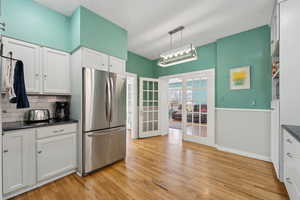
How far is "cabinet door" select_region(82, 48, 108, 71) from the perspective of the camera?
228cm

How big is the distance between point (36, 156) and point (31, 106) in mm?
878

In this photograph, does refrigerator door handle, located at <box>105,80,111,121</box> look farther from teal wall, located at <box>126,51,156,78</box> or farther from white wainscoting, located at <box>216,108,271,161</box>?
white wainscoting, located at <box>216,108,271,161</box>

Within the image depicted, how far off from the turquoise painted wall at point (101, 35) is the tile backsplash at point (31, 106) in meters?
1.19

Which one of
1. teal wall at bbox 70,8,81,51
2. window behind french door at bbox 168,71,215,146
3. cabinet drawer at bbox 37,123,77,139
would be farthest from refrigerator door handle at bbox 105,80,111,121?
window behind french door at bbox 168,71,215,146

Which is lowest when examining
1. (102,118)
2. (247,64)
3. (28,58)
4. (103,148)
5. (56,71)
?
(103,148)

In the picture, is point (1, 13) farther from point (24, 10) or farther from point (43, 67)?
point (43, 67)

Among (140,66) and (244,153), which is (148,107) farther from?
(244,153)

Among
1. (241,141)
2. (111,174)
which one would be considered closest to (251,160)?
(241,141)

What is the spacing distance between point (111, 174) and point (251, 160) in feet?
9.25

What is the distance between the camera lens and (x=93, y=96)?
2.31 meters

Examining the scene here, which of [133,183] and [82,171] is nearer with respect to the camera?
[133,183]

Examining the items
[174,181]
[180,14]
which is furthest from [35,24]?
[174,181]

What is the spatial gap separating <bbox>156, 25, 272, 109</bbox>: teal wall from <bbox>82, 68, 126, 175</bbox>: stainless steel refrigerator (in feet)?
8.15

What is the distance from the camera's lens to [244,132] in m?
3.05
